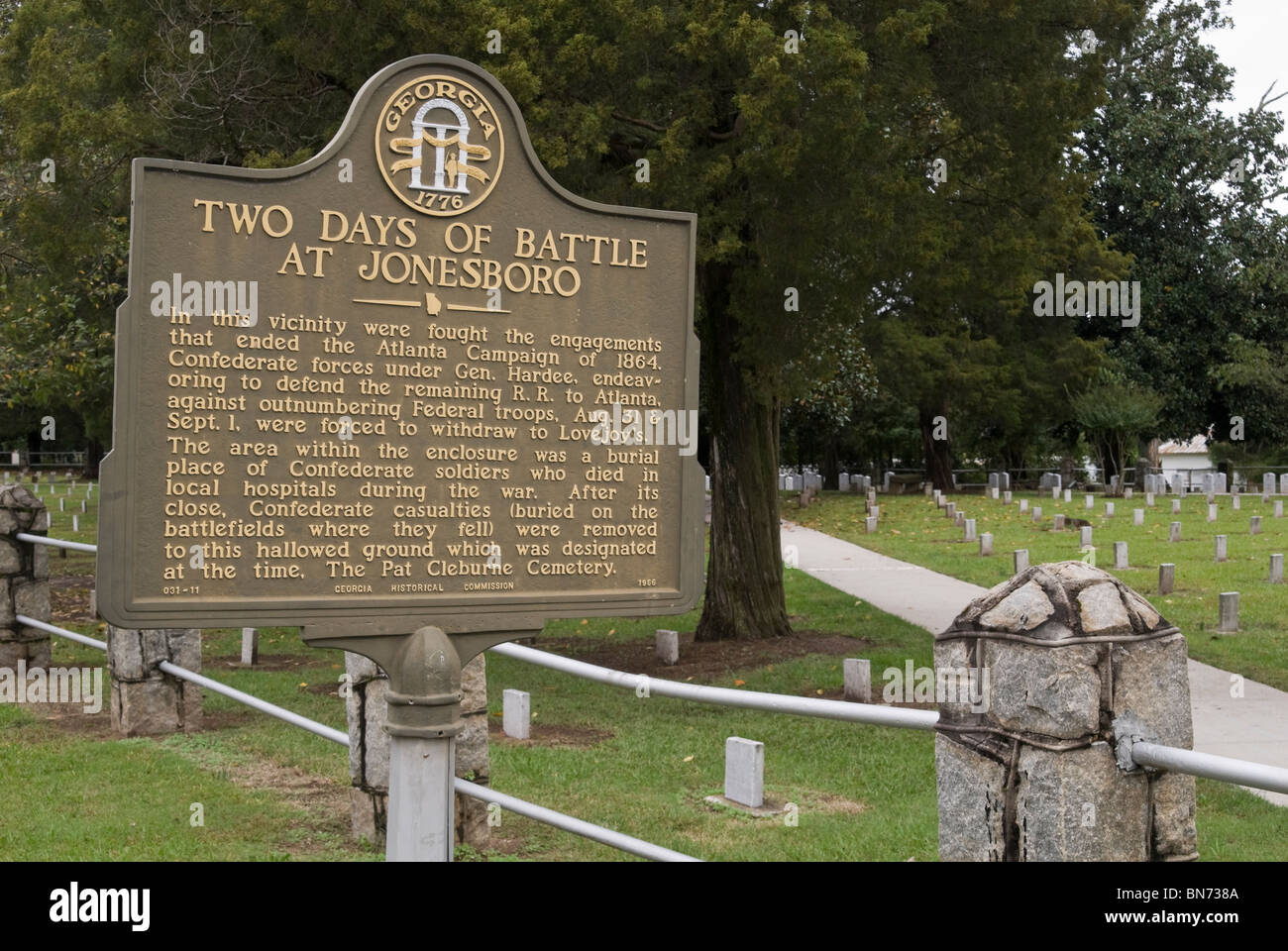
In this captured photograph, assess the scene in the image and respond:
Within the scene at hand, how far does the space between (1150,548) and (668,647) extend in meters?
14.8

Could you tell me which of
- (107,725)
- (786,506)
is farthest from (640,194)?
(786,506)

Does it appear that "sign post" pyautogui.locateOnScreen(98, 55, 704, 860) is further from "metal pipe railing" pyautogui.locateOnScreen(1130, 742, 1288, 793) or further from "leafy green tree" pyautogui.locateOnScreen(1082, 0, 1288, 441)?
"leafy green tree" pyautogui.locateOnScreen(1082, 0, 1288, 441)

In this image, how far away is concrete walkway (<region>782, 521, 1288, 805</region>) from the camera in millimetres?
9922

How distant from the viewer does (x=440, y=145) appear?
4645 millimetres

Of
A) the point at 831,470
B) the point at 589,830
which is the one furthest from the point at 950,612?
the point at 831,470

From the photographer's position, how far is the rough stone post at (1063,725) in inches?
145

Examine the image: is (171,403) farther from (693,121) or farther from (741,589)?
(741,589)

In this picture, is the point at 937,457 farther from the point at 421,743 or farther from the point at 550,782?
the point at 421,743

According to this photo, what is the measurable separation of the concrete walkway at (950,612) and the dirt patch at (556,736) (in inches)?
119

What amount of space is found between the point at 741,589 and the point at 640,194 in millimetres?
4698
